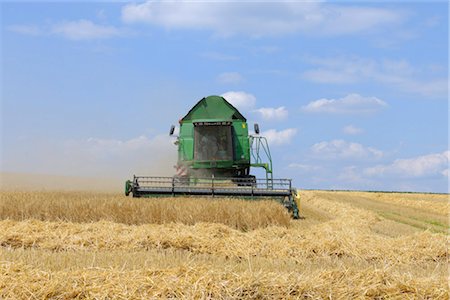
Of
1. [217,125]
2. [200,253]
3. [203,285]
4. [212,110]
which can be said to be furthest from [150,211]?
[212,110]

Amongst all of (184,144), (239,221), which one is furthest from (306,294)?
(184,144)

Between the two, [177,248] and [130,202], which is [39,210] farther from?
[177,248]

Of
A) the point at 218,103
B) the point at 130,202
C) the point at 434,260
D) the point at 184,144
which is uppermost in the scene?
the point at 218,103

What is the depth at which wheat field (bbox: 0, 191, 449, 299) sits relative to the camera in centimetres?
488

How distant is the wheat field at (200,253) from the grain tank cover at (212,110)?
12.3 feet

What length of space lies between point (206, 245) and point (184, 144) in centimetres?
820

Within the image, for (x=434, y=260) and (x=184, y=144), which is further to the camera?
(x=184, y=144)

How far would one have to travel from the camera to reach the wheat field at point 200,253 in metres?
4.88

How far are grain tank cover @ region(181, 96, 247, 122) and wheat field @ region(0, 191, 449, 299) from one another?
375 cm

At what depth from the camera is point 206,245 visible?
8023 millimetres

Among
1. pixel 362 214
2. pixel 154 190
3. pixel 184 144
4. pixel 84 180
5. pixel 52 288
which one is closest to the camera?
pixel 52 288

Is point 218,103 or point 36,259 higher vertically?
point 218,103

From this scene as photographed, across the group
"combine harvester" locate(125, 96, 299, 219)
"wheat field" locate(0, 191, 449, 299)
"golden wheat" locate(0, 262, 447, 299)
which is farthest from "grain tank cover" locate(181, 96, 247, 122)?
"golden wheat" locate(0, 262, 447, 299)

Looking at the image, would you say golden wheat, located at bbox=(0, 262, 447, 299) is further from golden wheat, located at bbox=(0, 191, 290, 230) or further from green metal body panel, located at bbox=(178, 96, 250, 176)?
green metal body panel, located at bbox=(178, 96, 250, 176)
